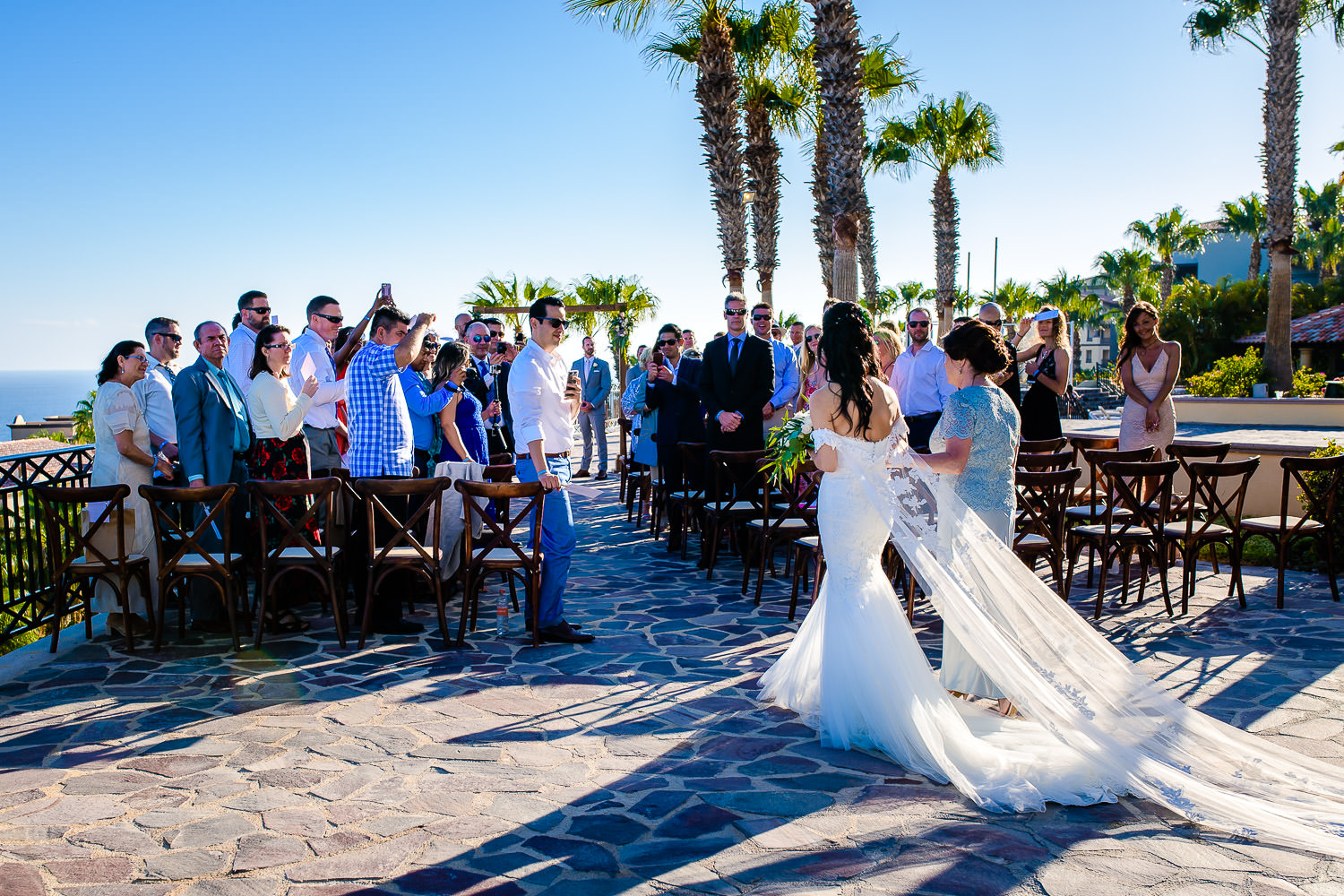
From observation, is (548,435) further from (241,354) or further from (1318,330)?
(1318,330)

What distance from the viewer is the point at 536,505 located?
5.68m

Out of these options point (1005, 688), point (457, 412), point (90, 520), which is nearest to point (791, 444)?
point (1005, 688)

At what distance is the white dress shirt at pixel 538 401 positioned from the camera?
5.61m

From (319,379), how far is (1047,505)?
539cm

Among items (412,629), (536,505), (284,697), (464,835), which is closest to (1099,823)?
(464,835)

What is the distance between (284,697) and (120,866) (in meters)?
1.75

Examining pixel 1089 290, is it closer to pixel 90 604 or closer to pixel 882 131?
pixel 882 131

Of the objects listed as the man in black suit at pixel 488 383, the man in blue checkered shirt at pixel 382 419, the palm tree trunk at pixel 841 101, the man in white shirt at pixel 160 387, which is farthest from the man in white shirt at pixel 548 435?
the palm tree trunk at pixel 841 101

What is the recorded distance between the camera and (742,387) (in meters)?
8.47

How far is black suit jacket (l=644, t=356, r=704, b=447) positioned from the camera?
363 inches

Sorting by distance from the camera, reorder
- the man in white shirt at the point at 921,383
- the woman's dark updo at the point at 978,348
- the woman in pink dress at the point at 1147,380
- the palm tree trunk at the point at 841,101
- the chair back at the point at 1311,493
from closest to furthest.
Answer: the woman's dark updo at the point at 978,348
the chair back at the point at 1311,493
the woman in pink dress at the point at 1147,380
the man in white shirt at the point at 921,383
the palm tree trunk at the point at 841,101

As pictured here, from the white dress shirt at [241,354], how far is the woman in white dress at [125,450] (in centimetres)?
122

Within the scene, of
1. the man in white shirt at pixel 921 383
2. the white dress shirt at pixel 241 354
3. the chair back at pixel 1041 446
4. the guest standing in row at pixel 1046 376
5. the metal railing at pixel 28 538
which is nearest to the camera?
the metal railing at pixel 28 538

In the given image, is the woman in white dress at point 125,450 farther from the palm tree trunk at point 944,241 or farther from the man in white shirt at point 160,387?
the palm tree trunk at point 944,241
